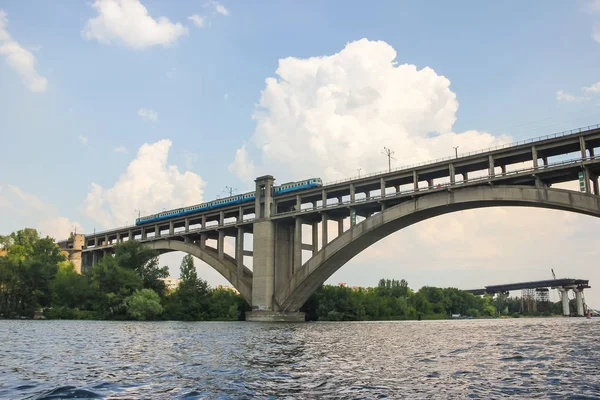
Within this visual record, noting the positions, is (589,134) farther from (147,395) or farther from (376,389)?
(147,395)

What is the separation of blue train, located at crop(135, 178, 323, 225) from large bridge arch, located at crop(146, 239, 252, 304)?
5.08 meters

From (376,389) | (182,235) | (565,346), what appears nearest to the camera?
(376,389)

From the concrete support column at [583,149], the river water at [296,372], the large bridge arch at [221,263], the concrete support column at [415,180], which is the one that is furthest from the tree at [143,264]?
the concrete support column at [583,149]

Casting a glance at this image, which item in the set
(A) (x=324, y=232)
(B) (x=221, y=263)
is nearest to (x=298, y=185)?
(A) (x=324, y=232)

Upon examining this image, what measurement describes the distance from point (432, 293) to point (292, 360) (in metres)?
146

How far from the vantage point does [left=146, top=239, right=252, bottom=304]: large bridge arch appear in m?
81.1

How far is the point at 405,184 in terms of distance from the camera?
66.6 meters

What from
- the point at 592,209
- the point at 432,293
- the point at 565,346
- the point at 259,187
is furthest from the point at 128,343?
the point at 432,293

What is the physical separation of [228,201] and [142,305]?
2038 cm

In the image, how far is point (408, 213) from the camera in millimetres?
61688

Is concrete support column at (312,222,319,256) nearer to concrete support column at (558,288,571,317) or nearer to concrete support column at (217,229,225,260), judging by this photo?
concrete support column at (217,229,225,260)

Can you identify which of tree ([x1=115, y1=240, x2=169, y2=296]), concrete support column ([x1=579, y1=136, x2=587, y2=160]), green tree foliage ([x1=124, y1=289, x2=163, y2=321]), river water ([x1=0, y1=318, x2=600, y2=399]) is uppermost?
concrete support column ([x1=579, y1=136, x2=587, y2=160])

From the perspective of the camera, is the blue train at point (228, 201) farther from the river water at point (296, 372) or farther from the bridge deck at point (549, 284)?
the bridge deck at point (549, 284)

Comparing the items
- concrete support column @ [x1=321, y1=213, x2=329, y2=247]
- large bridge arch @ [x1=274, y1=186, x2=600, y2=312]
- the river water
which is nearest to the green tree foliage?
large bridge arch @ [x1=274, y1=186, x2=600, y2=312]
